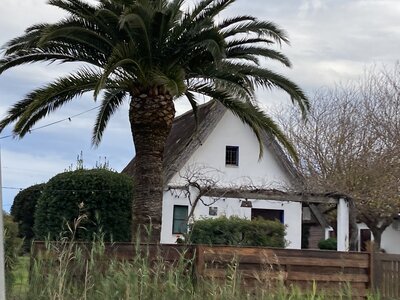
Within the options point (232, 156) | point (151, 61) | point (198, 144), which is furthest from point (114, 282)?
point (232, 156)

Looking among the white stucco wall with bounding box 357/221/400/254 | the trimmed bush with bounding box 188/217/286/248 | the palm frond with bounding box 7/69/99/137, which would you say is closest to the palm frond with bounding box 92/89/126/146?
the palm frond with bounding box 7/69/99/137

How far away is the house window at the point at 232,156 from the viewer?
3089 cm

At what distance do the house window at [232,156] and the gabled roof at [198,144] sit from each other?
131cm

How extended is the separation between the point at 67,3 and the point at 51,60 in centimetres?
163

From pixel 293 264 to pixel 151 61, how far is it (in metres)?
6.30

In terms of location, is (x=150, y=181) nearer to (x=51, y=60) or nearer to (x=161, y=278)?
(x=51, y=60)

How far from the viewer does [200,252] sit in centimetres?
994

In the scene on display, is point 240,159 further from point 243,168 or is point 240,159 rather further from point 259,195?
point 259,195

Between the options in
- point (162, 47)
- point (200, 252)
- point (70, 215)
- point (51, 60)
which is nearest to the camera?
point (200, 252)

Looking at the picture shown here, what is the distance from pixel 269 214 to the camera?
3148 cm

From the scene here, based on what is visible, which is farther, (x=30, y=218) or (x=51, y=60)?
(x=30, y=218)

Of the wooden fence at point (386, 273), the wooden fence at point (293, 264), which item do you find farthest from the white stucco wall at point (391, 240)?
the wooden fence at point (293, 264)

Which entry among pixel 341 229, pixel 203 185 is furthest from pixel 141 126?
pixel 341 229

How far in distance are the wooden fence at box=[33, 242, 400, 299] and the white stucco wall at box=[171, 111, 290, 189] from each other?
17.7 meters
